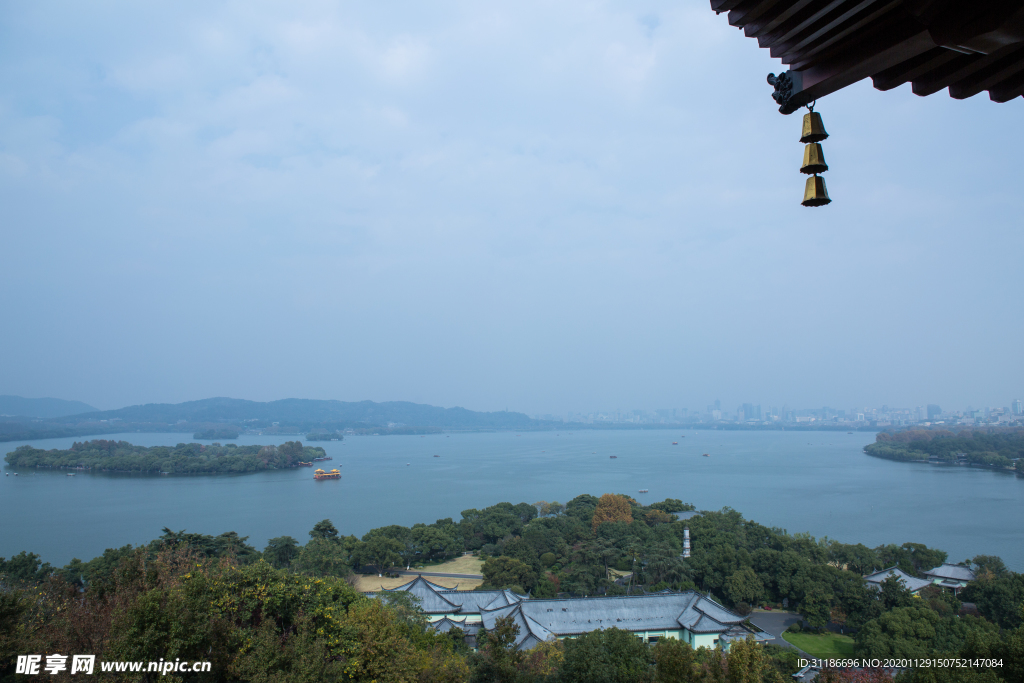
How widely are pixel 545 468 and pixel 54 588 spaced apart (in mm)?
31963

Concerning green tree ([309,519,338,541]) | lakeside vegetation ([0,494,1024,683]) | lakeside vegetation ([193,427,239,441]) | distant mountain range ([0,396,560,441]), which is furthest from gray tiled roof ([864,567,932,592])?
distant mountain range ([0,396,560,441])

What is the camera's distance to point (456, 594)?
1022cm

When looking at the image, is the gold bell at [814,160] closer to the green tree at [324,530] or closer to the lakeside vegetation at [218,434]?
the green tree at [324,530]

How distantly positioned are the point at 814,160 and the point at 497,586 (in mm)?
11312

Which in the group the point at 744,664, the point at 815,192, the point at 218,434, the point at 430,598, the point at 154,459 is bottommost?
the point at 218,434

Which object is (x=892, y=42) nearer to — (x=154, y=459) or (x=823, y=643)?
(x=823, y=643)

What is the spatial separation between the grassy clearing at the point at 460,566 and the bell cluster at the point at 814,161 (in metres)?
13.6

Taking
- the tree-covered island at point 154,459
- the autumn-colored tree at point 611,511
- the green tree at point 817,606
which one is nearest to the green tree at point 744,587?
the green tree at point 817,606

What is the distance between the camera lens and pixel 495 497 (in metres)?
25.0

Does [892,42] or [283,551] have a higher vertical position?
[892,42]

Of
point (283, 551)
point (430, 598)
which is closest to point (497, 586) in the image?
point (430, 598)

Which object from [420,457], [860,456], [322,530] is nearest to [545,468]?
[420,457]

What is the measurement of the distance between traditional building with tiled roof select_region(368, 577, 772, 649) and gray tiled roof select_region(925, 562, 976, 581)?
5.44m

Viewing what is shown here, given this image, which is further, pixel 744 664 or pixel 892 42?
pixel 744 664
